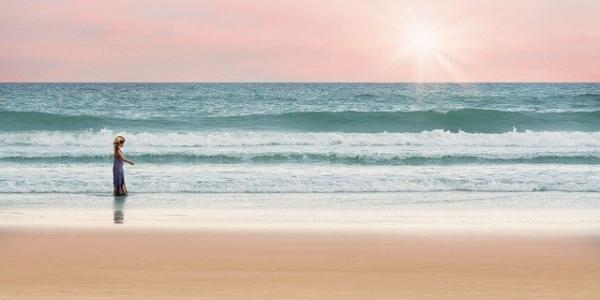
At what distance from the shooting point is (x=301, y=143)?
2709 cm

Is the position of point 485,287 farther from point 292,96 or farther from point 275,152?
point 292,96

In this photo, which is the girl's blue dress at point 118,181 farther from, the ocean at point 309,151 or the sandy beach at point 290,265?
the sandy beach at point 290,265

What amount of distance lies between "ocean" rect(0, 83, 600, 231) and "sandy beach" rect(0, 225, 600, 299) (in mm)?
3629

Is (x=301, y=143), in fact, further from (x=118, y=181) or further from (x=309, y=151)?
(x=118, y=181)

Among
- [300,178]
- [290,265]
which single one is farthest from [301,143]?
[290,265]

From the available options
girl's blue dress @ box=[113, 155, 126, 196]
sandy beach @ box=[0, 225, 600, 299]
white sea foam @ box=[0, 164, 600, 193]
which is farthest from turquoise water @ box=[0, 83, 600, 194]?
sandy beach @ box=[0, 225, 600, 299]

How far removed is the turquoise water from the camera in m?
16.8

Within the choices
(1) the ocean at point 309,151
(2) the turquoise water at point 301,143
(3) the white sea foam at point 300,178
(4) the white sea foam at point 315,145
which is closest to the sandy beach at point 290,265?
(1) the ocean at point 309,151

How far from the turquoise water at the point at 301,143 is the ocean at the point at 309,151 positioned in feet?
0.18

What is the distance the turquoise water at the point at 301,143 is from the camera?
55.3 feet

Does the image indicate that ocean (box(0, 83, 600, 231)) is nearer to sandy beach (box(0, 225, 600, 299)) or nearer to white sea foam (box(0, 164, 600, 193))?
white sea foam (box(0, 164, 600, 193))

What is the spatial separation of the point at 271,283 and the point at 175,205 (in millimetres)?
6400

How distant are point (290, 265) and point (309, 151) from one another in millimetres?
15951

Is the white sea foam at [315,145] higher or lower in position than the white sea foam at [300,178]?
higher
